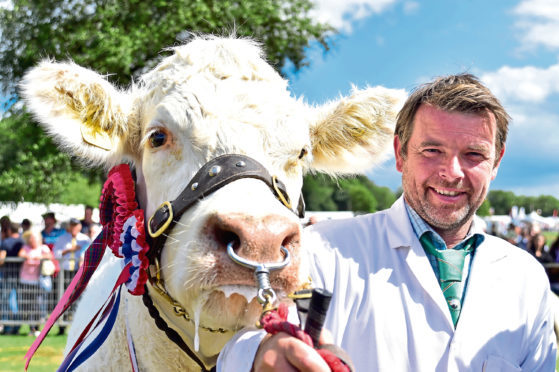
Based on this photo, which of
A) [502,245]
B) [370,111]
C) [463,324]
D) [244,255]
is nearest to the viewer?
[244,255]

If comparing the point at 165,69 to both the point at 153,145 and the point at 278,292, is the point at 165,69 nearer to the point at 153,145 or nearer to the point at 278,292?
the point at 153,145

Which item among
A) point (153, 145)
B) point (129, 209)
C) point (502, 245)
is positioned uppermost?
point (153, 145)

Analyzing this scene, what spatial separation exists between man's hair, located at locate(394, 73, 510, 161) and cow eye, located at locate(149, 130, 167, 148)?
1.15 m

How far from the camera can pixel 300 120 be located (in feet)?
9.21

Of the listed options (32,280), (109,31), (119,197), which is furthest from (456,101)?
(109,31)

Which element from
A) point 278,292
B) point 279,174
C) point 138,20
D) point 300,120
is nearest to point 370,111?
point 300,120

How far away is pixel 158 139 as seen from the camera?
8.73ft

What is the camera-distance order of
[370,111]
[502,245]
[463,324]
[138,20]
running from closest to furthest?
1. [463,324]
2. [502,245]
3. [370,111]
4. [138,20]

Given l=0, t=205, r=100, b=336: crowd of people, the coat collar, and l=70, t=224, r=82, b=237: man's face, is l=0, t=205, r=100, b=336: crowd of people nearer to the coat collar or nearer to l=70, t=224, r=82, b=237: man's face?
l=70, t=224, r=82, b=237: man's face

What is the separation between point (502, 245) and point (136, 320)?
1781 millimetres

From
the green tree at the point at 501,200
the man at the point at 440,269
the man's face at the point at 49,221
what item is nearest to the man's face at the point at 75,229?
the man's face at the point at 49,221

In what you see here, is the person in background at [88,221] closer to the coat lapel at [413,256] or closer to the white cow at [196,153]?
the white cow at [196,153]

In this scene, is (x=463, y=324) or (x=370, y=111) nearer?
(x=463, y=324)

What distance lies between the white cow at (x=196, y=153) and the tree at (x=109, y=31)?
48.2 ft
